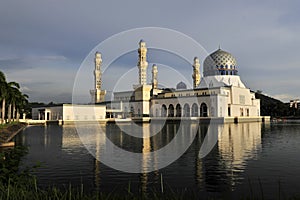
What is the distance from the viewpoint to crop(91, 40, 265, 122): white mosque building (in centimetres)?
8294

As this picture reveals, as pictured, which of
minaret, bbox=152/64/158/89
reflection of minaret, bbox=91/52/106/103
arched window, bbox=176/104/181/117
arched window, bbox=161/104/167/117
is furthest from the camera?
minaret, bbox=152/64/158/89

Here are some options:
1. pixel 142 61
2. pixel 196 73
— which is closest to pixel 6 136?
pixel 142 61

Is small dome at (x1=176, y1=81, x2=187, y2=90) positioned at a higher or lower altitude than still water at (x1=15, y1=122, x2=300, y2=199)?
higher

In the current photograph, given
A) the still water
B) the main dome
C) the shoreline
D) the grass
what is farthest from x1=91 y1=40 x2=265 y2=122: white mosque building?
the grass

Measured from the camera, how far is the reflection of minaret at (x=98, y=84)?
10377 centimetres

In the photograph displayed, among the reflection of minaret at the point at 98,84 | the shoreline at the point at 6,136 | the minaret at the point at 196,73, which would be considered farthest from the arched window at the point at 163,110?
the shoreline at the point at 6,136

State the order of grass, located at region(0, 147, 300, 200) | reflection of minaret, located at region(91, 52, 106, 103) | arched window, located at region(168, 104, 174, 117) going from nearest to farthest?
grass, located at region(0, 147, 300, 200) → arched window, located at region(168, 104, 174, 117) → reflection of minaret, located at region(91, 52, 106, 103)

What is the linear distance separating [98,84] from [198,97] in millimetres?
37193

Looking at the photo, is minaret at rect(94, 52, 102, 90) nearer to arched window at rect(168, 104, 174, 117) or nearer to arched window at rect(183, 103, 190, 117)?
arched window at rect(168, 104, 174, 117)

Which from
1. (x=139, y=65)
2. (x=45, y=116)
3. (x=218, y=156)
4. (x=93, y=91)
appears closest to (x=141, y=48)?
(x=139, y=65)

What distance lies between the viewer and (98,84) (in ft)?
351

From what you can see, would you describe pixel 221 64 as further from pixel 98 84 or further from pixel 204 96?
pixel 98 84

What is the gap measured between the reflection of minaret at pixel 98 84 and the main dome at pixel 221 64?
35.1 m

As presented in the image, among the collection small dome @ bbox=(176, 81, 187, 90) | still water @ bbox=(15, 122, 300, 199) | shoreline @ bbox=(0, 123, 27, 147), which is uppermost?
small dome @ bbox=(176, 81, 187, 90)
